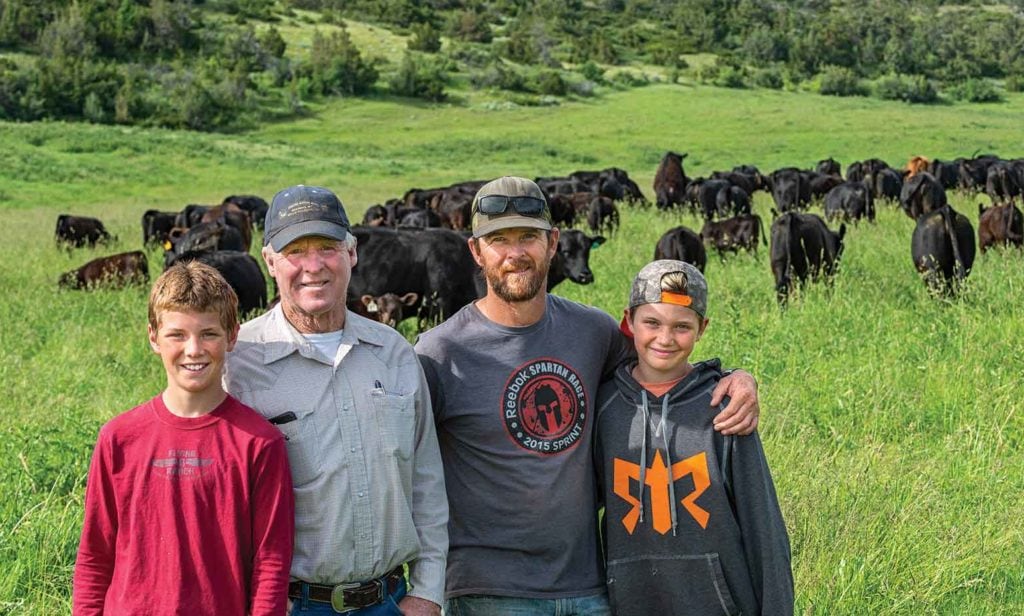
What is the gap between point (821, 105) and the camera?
2714 inches

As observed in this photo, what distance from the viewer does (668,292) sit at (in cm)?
386

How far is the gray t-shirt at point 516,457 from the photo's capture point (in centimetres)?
374

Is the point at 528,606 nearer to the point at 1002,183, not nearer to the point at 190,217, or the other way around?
the point at 190,217

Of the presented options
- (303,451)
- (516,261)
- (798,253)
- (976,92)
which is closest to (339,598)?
(303,451)

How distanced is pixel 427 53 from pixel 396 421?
88240mm

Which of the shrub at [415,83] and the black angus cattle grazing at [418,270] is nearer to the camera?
the black angus cattle grazing at [418,270]

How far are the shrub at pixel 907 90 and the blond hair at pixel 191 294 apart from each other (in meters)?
80.9

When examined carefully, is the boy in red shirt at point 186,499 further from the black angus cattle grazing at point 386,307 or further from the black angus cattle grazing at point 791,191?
the black angus cattle grazing at point 791,191

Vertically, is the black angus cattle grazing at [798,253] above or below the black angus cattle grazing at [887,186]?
above

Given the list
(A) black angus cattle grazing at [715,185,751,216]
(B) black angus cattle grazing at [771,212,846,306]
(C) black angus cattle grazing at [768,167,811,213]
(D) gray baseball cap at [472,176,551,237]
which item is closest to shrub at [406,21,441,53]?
(C) black angus cattle grazing at [768,167,811,213]

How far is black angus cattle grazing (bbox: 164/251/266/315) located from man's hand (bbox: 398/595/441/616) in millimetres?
9405

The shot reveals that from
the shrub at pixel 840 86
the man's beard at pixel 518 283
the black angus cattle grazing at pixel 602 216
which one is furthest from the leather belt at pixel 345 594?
the shrub at pixel 840 86

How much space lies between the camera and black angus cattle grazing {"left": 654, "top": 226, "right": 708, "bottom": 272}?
46.7 ft

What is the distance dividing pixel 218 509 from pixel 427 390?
78cm
